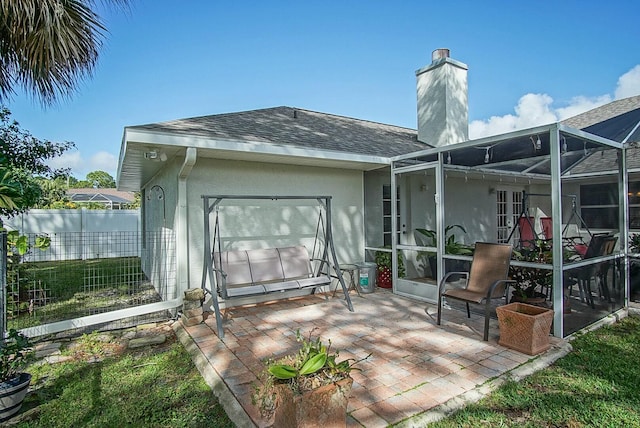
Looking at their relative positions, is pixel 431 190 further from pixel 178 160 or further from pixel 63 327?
pixel 63 327

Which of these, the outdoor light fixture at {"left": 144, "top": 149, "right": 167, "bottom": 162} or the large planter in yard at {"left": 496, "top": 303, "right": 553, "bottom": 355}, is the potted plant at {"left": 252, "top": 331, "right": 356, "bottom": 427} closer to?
the large planter in yard at {"left": 496, "top": 303, "right": 553, "bottom": 355}

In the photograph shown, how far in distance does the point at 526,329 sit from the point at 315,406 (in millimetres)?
2631

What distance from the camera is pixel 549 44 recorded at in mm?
8469

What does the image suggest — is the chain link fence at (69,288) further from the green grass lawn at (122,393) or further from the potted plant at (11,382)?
the green grass lawn at (122,393)

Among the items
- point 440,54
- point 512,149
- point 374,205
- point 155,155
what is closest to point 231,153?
point 155,155

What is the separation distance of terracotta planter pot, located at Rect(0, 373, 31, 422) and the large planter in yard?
178 inches

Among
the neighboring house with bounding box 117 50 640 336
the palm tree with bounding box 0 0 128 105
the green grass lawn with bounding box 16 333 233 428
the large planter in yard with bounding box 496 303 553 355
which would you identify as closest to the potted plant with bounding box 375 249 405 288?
the neighboring house with bounding box 117 50 640 336

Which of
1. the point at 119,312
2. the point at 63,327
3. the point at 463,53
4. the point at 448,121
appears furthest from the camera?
the point at 463,53

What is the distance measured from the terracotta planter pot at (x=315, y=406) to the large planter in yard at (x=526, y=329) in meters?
2.39

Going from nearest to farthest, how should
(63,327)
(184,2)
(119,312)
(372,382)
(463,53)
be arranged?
(372,382) < (63,327) < (119,312) < (184,2) < (463,53)

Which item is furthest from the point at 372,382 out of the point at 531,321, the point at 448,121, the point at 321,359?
the point at 448,121

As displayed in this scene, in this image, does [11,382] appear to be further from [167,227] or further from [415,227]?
[415,227]

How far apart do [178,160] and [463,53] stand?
26.4ft

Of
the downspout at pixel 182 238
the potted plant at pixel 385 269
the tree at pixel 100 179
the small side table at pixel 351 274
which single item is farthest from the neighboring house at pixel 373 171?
the tree at pixel 100 179
